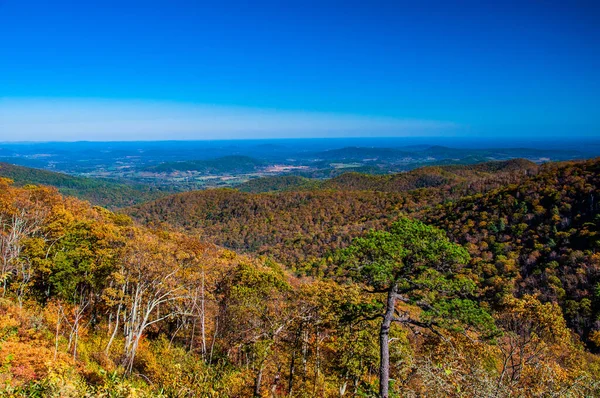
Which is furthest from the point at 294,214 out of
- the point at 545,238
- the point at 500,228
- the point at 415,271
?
the point at 415,271

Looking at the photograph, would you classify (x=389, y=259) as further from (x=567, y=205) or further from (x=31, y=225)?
(x=567, y=205)

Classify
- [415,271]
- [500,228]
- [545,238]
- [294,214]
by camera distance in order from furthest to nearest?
1. [294,214]
2. [500,228]
3. [545,238]
4. [415,271]

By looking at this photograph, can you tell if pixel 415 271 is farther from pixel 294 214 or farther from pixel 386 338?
pixel 294 214

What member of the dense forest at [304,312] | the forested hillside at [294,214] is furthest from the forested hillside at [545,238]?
the forested hillside at [294,214]

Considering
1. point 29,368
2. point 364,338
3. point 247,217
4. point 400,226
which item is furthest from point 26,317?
point 247,217

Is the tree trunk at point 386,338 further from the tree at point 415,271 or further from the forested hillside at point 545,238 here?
the forested hillside at point 545,238
